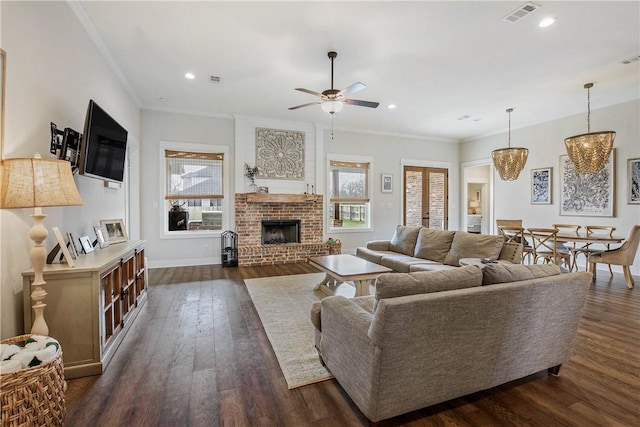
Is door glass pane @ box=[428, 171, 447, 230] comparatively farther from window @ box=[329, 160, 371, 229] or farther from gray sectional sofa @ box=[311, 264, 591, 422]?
gray sectional sofa @ box=[311, 264, 591, 422]

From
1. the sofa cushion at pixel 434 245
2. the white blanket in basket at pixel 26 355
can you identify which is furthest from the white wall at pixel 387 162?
the white blanket in basket at pixel 26 355

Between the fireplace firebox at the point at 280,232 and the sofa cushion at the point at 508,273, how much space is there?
4.97 meters

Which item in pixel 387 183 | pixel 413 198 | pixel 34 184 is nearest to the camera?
pixel 34 184

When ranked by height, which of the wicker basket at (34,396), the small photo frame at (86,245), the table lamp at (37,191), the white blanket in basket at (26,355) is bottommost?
the wicker basket at (34,396)

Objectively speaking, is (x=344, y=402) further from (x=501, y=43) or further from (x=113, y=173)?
(x=501, y=43)

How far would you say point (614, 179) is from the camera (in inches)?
201

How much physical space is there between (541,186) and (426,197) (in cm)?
256

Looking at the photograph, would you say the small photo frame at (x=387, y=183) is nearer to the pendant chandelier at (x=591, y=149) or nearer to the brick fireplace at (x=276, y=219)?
the brick fireplace at (x=276, y=219)

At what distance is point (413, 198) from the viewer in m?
7.96

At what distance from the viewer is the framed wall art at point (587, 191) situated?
5.16 m

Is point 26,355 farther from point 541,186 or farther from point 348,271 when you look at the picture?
point 541,186

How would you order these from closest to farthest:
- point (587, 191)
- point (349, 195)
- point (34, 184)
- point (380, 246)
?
point (34, 184) → point (380, 246) → point (587, 191) → point (349, 195)

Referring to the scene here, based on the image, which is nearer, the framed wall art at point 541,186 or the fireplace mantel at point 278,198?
the fireplace mantel at point 278,198

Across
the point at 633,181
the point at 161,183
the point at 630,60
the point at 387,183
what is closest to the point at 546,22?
the point at 630,60
